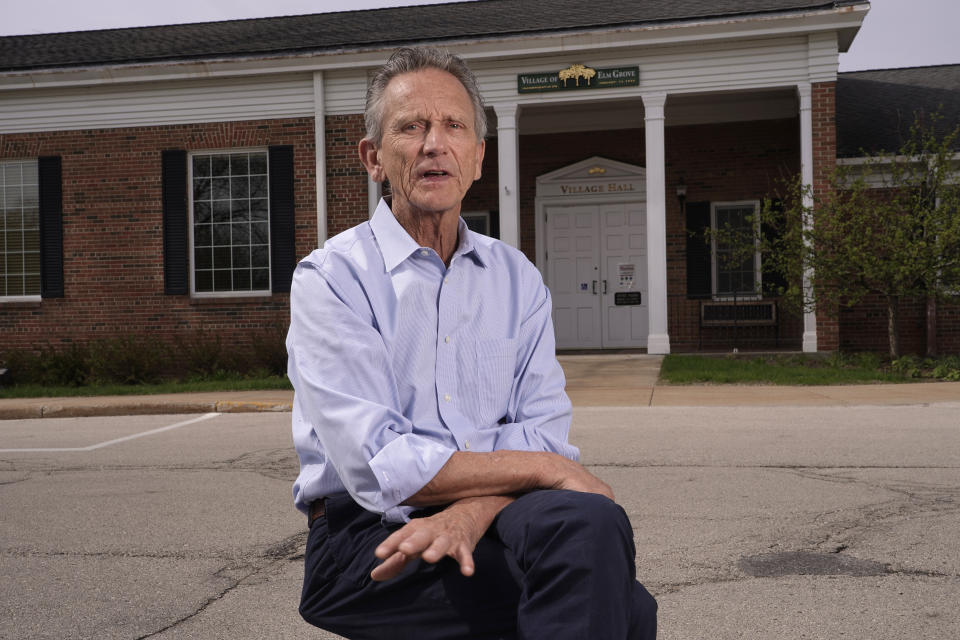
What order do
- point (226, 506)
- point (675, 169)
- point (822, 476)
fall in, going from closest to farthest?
point (226, 506)
point (822, 476)
point (675, 169)

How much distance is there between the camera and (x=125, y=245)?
53.2 ft

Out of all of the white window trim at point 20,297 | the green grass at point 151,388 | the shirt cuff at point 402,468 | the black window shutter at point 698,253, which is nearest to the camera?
the shirt cuff at point 402,468

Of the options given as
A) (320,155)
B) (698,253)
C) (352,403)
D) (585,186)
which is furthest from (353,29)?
(352,403)

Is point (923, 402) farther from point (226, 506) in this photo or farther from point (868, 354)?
point (226, 506)

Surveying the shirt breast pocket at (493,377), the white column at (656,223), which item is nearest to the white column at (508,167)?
the white column at (656,223)

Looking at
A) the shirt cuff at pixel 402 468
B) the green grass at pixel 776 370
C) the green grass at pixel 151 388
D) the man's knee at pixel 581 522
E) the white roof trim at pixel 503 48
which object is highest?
the white roof trim at pixel 503 48

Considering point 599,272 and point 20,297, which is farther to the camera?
point 599,272

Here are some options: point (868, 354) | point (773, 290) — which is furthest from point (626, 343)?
point (868, 354)

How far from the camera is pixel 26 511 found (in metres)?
5.83

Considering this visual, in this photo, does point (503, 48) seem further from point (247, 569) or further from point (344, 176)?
point (247, 569)

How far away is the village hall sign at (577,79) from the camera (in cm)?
1502

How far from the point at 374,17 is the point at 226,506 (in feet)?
49.0

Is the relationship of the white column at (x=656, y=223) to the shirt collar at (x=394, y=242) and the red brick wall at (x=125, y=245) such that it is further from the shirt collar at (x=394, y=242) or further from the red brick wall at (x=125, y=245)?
the shirt collar at (x=394, y=242)

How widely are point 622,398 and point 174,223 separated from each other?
8784 millimetres
